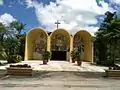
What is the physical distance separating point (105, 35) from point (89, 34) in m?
13.9

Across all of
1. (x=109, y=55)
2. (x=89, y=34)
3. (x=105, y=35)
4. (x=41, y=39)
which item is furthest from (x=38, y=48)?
(x=105, y=35)

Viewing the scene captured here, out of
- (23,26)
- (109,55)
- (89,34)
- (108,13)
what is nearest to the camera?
(108,13)

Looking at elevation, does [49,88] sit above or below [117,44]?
below

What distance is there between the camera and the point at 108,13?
46.8 m

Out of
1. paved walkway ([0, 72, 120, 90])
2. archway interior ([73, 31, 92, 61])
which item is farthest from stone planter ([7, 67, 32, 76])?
archway interior ([73, 31, 92, 61])

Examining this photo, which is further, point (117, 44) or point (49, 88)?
point (117, 44)

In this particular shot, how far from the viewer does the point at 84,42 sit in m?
60.2

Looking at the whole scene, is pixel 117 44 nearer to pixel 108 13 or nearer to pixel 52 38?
pixel 108 13

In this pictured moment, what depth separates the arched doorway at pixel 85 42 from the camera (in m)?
57.7

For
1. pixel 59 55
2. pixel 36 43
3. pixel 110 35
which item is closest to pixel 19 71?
pixel 110 35

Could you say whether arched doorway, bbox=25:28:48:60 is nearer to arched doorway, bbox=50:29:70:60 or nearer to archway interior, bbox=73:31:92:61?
arched doorway, bbox=50:29:70:60

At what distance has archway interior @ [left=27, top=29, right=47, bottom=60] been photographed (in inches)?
2297

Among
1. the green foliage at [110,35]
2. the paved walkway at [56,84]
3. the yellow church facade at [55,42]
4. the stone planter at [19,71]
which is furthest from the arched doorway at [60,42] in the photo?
the paved walkway at [56,84]

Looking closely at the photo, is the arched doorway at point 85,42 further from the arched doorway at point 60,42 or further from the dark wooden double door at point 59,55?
the dark wooden double door at point 59,55
